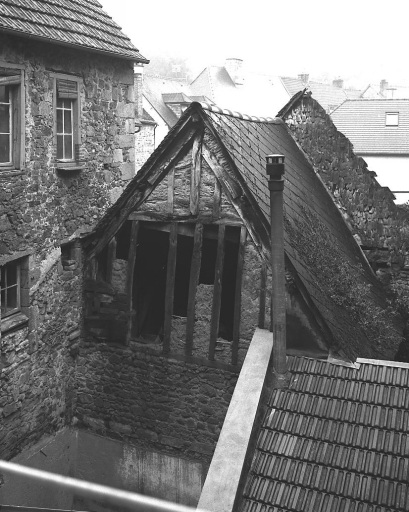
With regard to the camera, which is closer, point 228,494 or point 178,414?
point 228,494

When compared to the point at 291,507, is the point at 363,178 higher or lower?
higher

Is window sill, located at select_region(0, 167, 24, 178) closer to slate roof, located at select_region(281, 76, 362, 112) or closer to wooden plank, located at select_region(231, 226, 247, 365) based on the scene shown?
wooden plank, located at select_region(231, 226, 247, 365)

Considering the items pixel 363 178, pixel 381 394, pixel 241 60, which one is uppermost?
pixel 241 60

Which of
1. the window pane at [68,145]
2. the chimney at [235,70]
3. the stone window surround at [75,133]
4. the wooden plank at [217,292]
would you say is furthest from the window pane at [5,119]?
the chimney at [235,70]

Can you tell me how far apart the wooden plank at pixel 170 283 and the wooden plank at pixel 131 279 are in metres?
0.58

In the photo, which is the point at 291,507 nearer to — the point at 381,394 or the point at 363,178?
the point at 381,394

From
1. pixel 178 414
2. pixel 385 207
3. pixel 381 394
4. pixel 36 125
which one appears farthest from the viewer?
pixel 385 207

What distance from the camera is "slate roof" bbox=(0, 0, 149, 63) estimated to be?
7.91 m

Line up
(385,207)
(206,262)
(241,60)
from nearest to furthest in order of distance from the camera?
1. (206,262)
2. (385,207)
3. (241,60)

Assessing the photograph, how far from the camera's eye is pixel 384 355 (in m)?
8.59

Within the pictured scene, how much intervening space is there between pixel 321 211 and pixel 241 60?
136 ft

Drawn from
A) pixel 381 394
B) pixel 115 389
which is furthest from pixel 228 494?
pixel 115 389

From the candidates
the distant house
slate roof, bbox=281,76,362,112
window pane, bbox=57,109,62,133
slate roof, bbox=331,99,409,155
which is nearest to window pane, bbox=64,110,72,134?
window pane, bbox=57,109,62,133

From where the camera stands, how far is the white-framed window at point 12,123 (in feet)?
26.5
